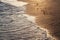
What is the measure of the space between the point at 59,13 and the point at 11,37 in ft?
3.36

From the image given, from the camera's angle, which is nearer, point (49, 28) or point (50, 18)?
point (49, 28)

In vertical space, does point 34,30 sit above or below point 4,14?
below

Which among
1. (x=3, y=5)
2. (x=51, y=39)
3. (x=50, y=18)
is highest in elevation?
(x=3, y=5)

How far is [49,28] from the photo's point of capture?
2291mm

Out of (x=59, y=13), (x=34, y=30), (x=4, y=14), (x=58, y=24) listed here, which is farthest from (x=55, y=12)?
(x=4, y=14)

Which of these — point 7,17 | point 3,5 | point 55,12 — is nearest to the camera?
point 7,17

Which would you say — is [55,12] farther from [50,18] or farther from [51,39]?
[51,39]

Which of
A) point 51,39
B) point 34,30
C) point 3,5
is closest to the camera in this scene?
point 51,39

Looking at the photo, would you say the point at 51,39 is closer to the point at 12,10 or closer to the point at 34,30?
the point at 34,30

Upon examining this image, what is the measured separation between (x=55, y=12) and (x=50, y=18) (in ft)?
0.78

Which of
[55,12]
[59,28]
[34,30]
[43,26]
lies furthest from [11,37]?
[55,12]

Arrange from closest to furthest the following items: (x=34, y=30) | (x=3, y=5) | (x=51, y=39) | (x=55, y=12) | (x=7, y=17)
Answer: (x=51, y=39) < (x=34, y=30) < (x=7, y=17) < (x=55, y=12) < (x=3, y=5)

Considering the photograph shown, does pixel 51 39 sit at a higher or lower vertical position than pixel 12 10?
lower

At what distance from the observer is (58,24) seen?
2387 millimetres
